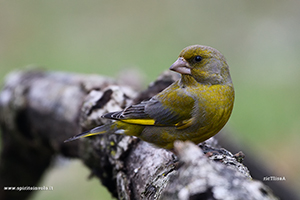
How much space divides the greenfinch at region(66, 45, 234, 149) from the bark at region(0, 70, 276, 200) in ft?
0.38

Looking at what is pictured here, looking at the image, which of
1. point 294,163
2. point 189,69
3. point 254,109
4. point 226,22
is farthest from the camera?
point 226,22

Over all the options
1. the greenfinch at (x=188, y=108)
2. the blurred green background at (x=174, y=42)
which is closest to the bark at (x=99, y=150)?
the greenfinch at (x=188, y=108)

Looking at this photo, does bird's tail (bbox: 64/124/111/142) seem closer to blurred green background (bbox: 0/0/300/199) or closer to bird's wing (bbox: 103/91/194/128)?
bird's wing (bbox: 103/91/194/128)

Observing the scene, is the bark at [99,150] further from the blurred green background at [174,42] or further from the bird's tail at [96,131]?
the blurred green background at [174,42]

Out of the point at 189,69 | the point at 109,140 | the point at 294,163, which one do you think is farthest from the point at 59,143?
the point at 294,163

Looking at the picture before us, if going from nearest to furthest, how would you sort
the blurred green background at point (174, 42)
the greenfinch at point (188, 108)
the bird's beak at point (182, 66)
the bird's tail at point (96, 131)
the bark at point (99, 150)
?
the bark at point (99, 150)
the greenfinch at point (188, 108)
the bird's beak at point (182, 66)
the bird's tail at point (96, 131)
the blurred green background at point (174, 42)

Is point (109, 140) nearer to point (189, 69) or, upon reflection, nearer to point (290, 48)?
point (189, 69)

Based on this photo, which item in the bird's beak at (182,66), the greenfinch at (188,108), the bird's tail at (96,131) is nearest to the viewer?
the greenfinch at (188,108)

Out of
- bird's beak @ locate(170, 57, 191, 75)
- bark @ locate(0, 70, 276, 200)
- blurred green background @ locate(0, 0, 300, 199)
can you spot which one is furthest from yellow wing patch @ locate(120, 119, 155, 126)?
blurred green background @ locate(0, 0, 300, 199)

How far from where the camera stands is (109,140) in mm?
3148

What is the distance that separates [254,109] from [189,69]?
484cm

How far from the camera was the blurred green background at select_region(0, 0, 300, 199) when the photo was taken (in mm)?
7352

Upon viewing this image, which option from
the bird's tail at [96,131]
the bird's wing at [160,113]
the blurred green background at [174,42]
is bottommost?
the blurred green background at [174,42]

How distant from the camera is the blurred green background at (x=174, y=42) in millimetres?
7352
